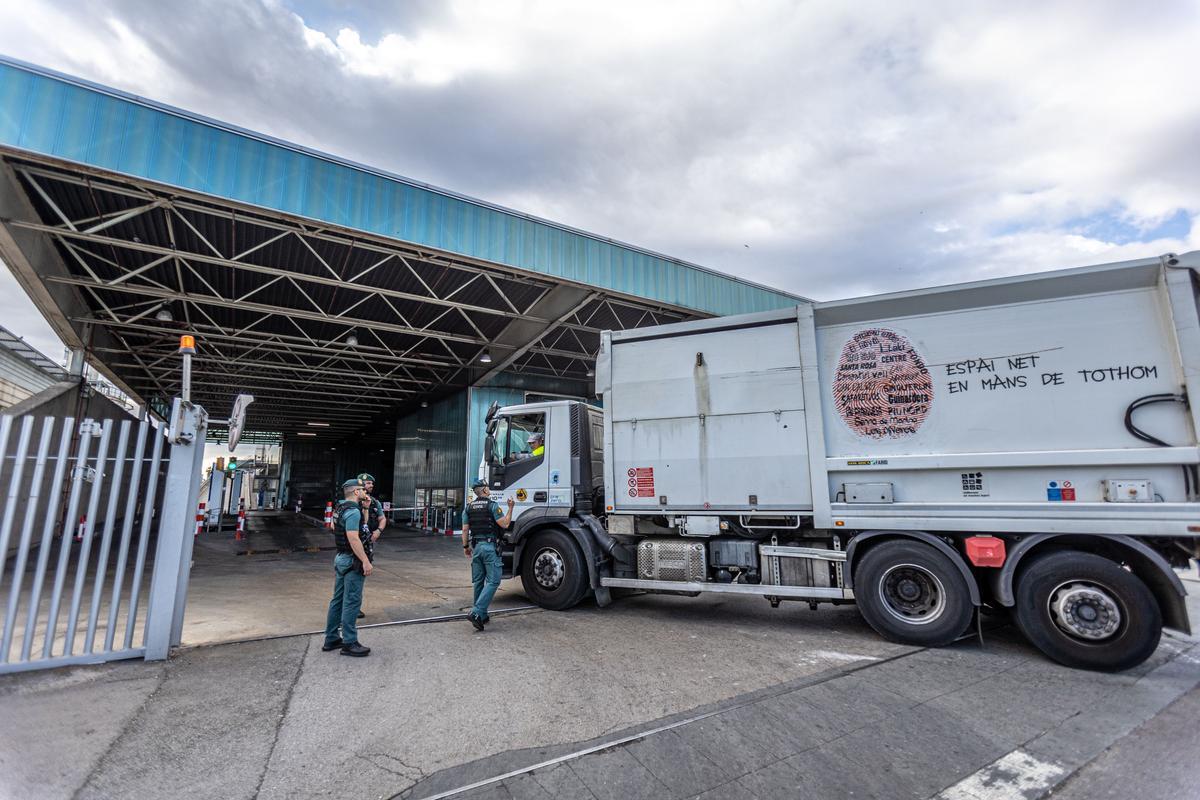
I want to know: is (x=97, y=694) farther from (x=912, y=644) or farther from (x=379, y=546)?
(x=379, y=546)

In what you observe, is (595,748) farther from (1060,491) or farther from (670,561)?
(1060,491)

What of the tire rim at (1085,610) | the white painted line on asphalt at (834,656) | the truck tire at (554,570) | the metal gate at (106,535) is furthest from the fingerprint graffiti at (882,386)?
the metal gate at (106,535)

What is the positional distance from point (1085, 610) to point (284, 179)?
1270 cm

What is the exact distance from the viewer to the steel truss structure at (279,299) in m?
10.2

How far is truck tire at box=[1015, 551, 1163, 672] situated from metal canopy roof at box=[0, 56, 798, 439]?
10369mm

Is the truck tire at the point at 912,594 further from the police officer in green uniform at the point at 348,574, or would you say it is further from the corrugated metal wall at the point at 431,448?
the corrugated metal wall at the point at 431,448

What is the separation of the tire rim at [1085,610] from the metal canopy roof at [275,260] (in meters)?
10.5

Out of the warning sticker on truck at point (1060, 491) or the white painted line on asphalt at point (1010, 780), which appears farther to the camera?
the warning sticker on truck at point (1060, 491)

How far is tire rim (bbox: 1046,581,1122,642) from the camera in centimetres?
475

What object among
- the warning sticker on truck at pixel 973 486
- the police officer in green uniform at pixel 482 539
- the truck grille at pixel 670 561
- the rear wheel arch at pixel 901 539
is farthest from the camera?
the truck grille at pixel 670 561

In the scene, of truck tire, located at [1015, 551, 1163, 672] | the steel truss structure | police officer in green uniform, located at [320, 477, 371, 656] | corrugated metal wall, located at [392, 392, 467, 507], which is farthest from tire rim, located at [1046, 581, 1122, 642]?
corrugated metal wall, located at [392, 392, 467, 507]

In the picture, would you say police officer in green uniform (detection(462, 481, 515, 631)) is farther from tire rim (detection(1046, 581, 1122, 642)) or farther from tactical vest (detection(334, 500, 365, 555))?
tire rim (detection(1046, 581, 1122, 642))

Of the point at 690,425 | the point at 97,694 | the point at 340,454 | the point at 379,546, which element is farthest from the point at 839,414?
the point at 340,454

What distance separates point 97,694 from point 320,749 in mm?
2136
